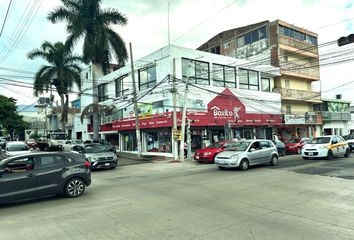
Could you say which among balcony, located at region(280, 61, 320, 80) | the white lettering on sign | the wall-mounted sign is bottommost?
the wall-mounted sign

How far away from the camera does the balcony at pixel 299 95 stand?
1343 inches

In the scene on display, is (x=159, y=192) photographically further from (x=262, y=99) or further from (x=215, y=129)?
(x=262, y=99)

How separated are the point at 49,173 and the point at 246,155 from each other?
9.73 meters

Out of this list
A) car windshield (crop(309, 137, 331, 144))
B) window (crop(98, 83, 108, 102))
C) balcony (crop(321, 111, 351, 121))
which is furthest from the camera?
balcony (crop(321, 111, 351, 121))

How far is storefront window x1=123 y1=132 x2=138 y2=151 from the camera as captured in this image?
29.5 metres

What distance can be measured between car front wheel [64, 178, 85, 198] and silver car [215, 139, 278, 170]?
7.76m

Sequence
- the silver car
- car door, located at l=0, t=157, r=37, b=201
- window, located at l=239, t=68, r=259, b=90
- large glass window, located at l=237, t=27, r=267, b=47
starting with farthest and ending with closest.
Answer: large glass window, located at l=237, t=27, r=267, b=47 → window, located at l=239, t=68, r=259, b=90 → the silver car → car door, located at l=0, t=157, r=37, b=201

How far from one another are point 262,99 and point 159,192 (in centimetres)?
2422

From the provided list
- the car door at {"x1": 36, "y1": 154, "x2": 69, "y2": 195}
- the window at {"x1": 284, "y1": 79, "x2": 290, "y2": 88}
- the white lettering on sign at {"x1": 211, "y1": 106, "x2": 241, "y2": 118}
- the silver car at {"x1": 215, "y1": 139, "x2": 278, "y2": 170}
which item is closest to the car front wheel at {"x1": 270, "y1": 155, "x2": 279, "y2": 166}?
the silver car at {"x1": 215, "y1": 139, "x2": 278, "y2": 170}

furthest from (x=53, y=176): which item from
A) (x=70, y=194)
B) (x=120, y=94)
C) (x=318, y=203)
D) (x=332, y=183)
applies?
(x=120, y=94)

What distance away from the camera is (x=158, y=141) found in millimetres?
26062

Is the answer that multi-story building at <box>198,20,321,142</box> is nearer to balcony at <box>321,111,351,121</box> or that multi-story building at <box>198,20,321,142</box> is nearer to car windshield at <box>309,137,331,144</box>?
balcony at <box>321,111,351,121</box>

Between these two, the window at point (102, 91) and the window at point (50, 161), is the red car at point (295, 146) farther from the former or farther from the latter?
the window at point (50, 161)

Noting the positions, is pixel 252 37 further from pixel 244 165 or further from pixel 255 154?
pixel 244 165
